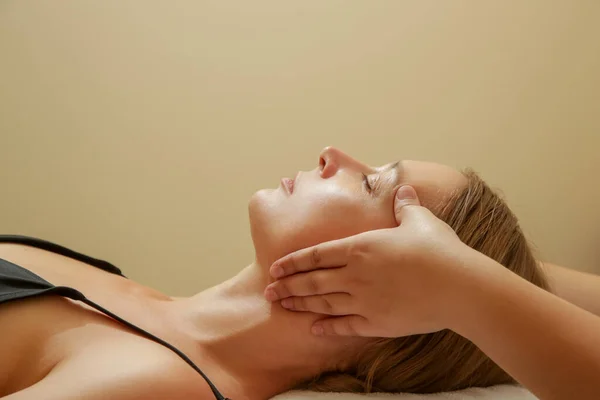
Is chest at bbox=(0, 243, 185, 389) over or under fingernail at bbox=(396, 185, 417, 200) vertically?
under

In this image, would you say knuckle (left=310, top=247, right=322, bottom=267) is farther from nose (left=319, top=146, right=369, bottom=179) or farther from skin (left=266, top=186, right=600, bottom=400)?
nose (left=319, top=146, right=369, bottom=179)

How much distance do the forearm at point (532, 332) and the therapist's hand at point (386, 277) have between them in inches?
1.4

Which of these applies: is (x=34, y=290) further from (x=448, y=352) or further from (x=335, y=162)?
(x=448, y=352)

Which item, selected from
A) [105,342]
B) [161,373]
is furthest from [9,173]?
[161,373]

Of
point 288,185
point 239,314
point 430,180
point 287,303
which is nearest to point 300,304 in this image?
point 287,303

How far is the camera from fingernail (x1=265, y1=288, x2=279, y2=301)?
1.01m

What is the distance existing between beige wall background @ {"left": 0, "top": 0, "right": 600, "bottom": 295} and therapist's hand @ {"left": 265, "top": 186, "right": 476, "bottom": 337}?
85cm

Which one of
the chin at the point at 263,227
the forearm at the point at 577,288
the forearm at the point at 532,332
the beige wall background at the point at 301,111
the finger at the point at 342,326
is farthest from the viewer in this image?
the beige wall background at the point at 301,111

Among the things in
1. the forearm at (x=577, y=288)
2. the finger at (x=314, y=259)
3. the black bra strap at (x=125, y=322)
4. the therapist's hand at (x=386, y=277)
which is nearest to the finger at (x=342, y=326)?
the therapist's hand at (x=386, y=277)

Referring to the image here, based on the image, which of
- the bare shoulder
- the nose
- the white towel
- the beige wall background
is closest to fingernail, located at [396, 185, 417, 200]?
the nose

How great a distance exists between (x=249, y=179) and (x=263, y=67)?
14.5 inches

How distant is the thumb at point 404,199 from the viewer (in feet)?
3.25

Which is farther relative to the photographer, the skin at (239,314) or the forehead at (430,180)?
the forehead at (430,180)

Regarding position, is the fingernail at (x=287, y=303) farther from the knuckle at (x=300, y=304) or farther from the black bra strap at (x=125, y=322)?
the black bra strap at (x=125, y=322)
